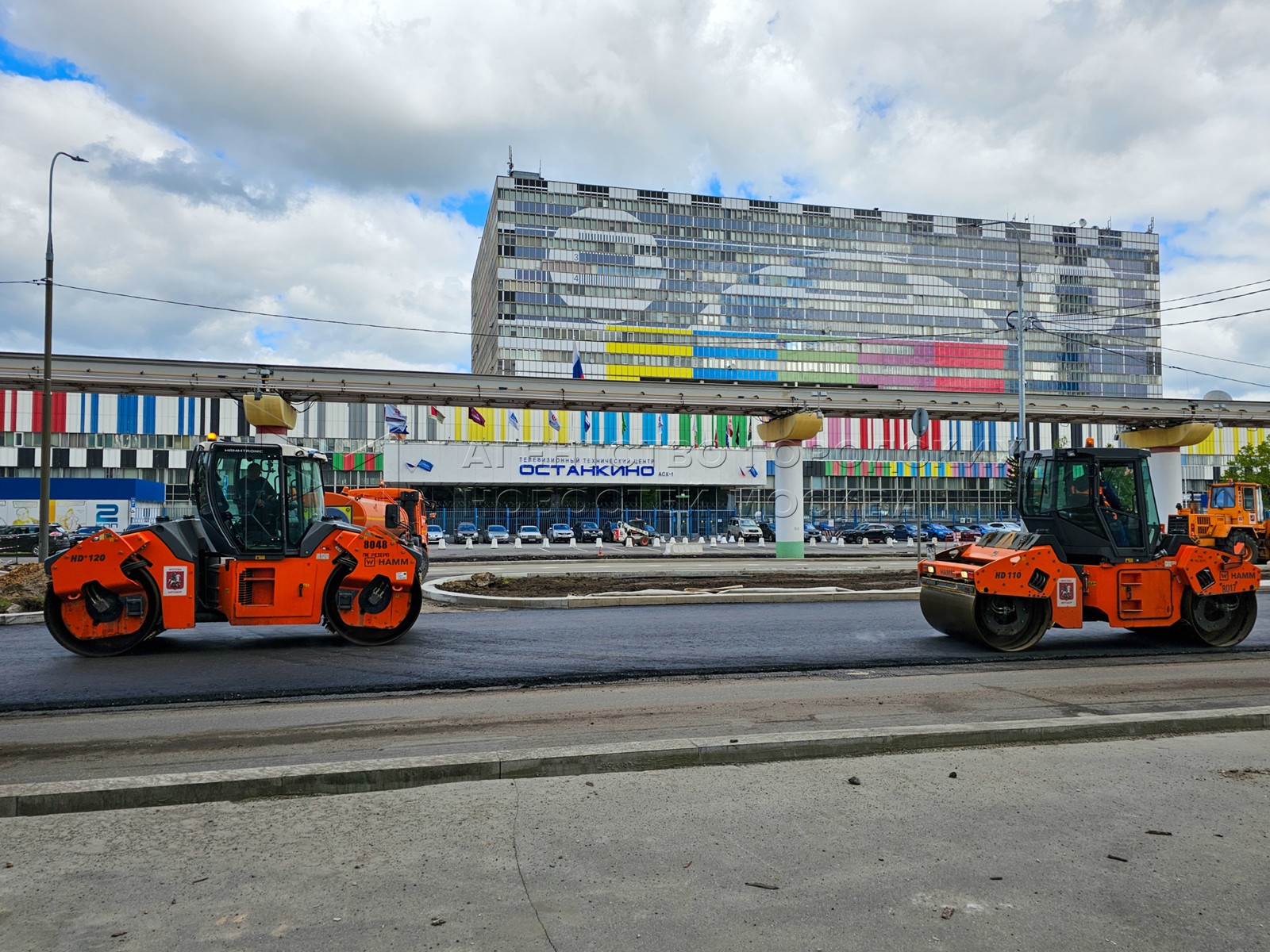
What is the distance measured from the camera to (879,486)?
79250 mm

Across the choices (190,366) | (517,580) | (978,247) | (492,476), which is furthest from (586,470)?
(978,247)

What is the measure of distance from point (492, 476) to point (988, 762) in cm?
5261

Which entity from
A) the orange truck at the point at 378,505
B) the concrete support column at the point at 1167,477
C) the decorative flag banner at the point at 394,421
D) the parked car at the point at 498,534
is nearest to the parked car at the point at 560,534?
the parked car at the point at 498,534

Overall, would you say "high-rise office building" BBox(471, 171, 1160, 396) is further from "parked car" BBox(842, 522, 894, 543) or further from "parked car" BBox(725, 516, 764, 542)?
"parked car" BBox(842, 522, 894, 543)

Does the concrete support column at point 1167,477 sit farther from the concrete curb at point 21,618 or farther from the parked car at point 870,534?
the concrete curb at point 21,618

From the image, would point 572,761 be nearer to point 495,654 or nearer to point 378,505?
point 495,654

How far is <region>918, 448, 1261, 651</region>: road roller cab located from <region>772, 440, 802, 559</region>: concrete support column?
22115 mm

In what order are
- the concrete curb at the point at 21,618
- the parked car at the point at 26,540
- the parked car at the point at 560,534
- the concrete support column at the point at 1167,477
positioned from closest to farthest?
the concrete curb at the point at 21,618 < the parked car at the point at 26,540 < the concrete support column at the point at 1167,477 < the parked car at the point at 560,534

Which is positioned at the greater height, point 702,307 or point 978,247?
point 978,247

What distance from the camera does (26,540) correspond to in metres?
36.5

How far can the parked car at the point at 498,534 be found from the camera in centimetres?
5353

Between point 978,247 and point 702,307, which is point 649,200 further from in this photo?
point 978,247

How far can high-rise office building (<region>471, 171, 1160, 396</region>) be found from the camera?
124 meters

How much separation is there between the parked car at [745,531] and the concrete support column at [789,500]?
64.6 ft
